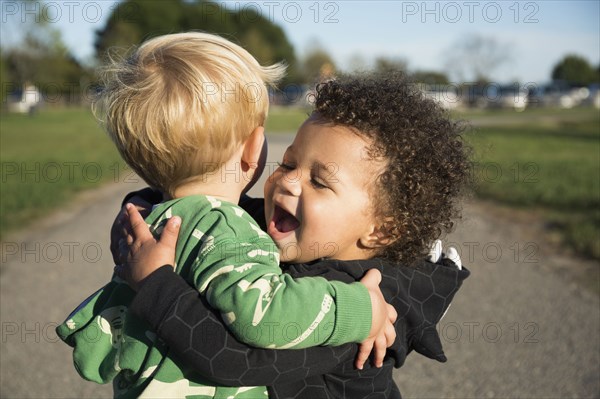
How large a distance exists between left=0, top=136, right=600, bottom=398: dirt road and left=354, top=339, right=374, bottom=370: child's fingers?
3.32 feet

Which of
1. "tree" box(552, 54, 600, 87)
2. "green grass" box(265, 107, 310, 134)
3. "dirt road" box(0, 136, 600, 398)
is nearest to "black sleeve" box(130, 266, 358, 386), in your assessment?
"dirt road" box(0, 136, 600, 398)

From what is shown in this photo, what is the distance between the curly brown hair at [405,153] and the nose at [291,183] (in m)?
0.17

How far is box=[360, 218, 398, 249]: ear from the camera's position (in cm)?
189

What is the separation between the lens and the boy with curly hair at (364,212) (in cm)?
178

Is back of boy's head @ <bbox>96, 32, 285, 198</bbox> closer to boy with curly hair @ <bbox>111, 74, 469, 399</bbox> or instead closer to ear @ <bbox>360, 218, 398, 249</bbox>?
boy with curly hair @ <bbox>111, 74, 469, 399</bbox>

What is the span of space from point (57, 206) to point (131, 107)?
8121 mm

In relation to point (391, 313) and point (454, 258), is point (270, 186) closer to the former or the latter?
point (391, 313)

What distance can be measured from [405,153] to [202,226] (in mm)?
582

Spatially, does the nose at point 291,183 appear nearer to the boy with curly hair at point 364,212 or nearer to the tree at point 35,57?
the boy with curly hair at point 364,212

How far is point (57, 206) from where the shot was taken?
933cm

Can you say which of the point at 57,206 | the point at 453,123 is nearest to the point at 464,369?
the point at 453,123

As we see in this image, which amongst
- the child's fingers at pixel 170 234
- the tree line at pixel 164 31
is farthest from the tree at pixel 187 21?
the child's fingers at pixel 170 234

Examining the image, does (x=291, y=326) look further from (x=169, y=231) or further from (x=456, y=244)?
(x=456, y=244)

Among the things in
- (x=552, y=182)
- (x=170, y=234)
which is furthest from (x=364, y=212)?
(x=552, y=182)
